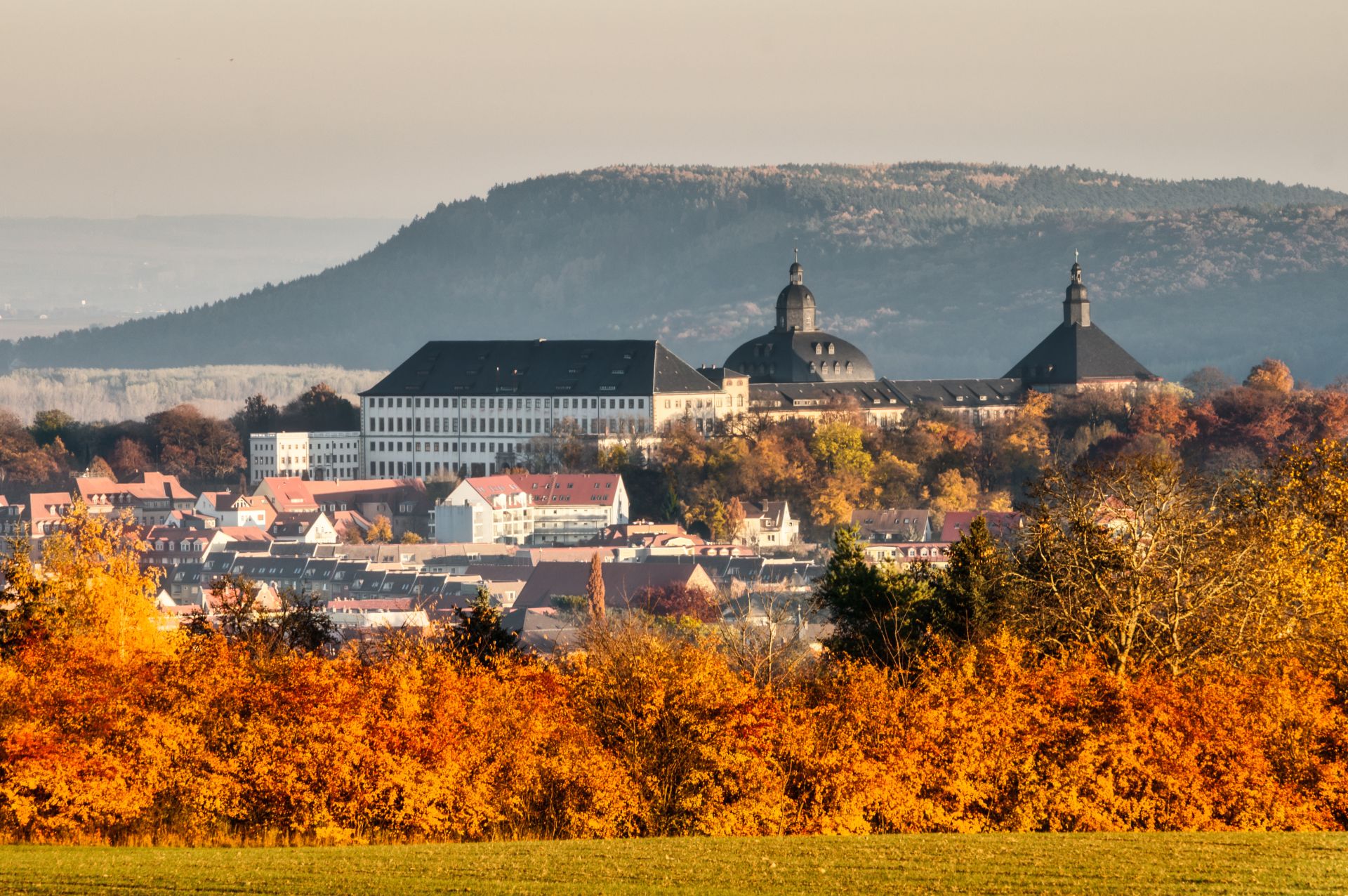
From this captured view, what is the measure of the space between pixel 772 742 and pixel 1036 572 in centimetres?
1004

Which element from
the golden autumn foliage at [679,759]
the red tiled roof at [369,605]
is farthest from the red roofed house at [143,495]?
the golden autumn foliage at [679,759]

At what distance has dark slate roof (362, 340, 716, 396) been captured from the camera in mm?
178375

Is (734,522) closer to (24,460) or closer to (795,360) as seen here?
(795,360)

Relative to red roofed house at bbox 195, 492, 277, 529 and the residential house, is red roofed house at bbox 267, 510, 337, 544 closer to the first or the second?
red roofed house at bbox 195, 492, 277, 529

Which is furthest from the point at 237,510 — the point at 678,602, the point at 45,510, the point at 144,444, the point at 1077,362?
the point at 1077,362

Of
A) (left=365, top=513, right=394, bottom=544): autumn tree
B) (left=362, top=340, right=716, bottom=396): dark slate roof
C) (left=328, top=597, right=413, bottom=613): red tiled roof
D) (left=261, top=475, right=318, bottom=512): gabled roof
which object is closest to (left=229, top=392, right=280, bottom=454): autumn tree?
(left=362, top=340, right=716, bottom=396): dark slate roof

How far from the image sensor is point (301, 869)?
3328cm

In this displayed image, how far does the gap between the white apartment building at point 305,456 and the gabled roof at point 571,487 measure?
78.3ft

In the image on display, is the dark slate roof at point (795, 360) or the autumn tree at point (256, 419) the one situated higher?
the dark slate roof at point (795, 360)

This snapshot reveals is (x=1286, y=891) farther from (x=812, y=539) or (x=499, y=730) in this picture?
(x=812, y=539)

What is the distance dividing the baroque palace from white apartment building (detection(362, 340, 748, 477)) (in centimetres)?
11

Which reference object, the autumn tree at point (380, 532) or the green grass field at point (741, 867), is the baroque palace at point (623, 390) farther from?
the green grass field at point (741, 867)

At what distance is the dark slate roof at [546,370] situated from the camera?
178 metres

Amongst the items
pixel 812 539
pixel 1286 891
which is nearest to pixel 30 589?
pixel 1286 891
